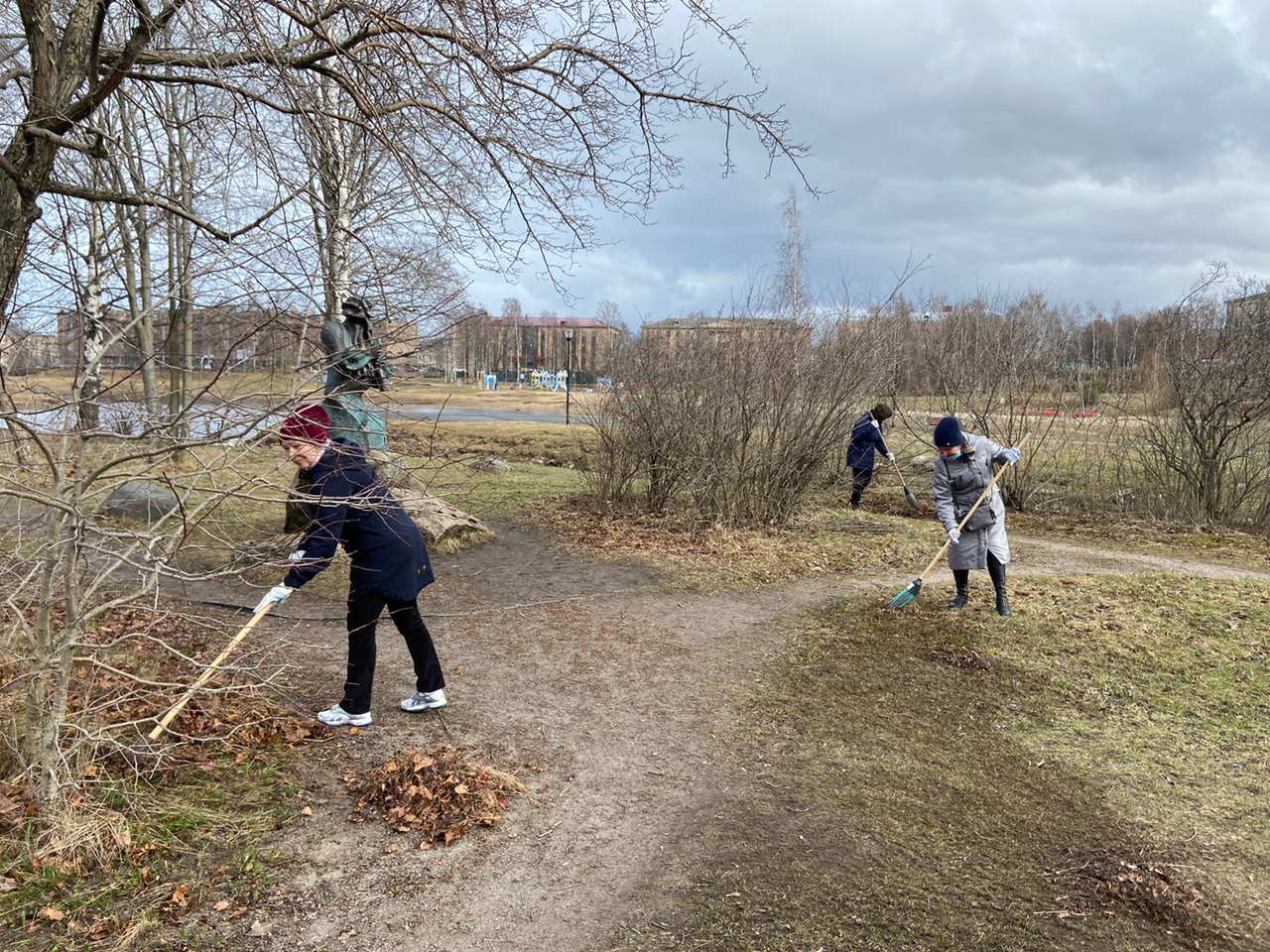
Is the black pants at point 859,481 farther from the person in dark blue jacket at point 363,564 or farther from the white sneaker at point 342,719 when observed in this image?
the white sneaker at point 342,719

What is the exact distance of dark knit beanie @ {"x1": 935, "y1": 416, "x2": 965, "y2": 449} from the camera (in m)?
6.49

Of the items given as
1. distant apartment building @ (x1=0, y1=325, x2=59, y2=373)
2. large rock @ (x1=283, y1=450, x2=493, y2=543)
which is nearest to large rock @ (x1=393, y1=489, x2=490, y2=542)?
large rock @ (x1=283, y1=450, x2=493, y2=543)

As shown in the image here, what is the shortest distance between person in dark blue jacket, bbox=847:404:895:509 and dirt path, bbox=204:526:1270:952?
445 cm

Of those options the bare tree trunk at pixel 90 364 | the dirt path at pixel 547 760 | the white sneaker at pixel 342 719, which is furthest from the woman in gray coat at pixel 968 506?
the bare tree trunk at pixel 90 364

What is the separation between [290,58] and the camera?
3994mm

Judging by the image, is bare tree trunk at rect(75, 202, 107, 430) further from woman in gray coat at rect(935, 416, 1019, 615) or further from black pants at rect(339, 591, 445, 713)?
woman in gray coat at rect(935, 416, 1019, 615)

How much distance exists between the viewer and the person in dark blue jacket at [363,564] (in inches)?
147

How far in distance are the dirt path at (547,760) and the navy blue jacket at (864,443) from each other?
4450mm

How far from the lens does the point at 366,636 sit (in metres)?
4.18

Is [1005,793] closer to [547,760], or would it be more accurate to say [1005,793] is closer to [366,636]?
[547,760]

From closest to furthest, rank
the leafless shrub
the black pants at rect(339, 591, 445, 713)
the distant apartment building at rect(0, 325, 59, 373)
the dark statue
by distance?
the distant apartment building at rect(0, 325, 59, 373) → the dark statue → the black pants at rect(339, 591, 445, 713) → the leafless shrub

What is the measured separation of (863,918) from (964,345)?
10165 mm

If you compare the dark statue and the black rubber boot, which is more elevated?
the dark statue

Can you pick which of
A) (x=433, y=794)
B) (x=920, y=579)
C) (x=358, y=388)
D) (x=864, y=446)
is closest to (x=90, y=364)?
(x=358, y=388)
